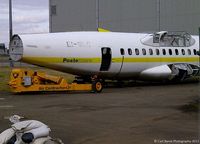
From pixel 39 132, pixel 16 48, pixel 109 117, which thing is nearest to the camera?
pixel 39 132

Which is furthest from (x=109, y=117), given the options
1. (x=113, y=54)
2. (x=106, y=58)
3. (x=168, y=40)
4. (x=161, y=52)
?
(x=168, y=40)

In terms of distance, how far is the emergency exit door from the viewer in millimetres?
23391

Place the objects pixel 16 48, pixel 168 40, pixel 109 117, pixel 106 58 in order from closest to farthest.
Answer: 1. pixel 109 117
2. pixel 16 48
3. pixel 106 58
4. pixel 168 40

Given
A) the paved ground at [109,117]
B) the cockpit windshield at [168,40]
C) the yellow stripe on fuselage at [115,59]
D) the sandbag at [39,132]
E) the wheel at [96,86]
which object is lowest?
the paved ground at [109,117]

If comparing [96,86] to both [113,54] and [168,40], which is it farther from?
[168,40]

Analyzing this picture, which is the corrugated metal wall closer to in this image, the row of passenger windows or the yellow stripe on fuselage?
the row of passenger windows

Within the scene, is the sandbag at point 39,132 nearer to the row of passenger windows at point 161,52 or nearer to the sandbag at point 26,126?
the sandbag at point 26,126

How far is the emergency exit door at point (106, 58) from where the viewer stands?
23391 millimetres

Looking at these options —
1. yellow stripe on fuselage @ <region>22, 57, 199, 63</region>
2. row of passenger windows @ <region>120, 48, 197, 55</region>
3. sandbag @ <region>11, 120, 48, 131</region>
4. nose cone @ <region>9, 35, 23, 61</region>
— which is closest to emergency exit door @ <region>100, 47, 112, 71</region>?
yellow stripe on fuselage @ <region>22, 57, 199, 63</region>

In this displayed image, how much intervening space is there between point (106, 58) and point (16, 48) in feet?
16.8

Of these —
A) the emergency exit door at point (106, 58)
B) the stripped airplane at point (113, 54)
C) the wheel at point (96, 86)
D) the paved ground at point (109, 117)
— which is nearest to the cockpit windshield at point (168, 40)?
the stripped airplane at point (113, 54)

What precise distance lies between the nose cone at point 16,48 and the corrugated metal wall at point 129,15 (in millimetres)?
29548

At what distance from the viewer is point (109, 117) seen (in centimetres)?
1293

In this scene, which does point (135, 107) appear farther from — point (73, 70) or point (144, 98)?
point (73, 70)
